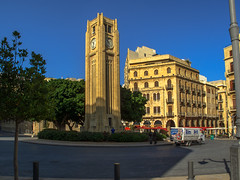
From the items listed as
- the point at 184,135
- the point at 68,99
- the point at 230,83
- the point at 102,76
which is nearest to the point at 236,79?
the point at 184,135

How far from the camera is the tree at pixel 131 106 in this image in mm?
40438

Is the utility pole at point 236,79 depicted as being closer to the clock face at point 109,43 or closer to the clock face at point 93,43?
the clock face at point 109,43

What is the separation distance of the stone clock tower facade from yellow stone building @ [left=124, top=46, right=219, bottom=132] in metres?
24.5

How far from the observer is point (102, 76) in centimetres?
3478

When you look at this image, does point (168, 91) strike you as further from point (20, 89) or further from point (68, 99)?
point (20, 89)

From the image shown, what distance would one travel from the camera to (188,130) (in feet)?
93.6

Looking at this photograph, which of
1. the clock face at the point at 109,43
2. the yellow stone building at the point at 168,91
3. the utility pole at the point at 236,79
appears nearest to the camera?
the utility pole at the point at 236,79

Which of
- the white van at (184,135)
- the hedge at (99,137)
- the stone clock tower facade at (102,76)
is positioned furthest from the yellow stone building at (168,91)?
the hedge at (99,137)

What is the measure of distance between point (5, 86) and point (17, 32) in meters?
2.20

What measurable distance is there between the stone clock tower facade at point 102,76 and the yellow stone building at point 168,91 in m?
24.5

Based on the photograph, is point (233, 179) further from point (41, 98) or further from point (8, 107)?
point (8, 107)

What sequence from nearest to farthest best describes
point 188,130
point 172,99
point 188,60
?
point 188,130
point 172,99
point 188,60

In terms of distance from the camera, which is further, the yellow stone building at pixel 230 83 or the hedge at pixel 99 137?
the yellow stone building at pixel 230 83

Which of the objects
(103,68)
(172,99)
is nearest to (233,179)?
(103,68)
